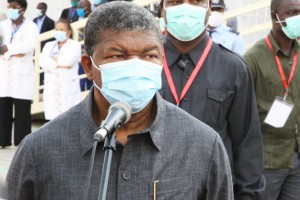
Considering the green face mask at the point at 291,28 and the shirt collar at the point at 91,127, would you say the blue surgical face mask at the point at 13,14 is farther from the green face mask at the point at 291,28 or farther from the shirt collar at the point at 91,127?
the shirt collar at the point at 91,127

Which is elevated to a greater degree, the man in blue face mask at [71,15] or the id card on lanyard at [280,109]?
the id card on lanyard at [280,109]

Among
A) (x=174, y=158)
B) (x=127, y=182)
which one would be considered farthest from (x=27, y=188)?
(x=174, y=158)

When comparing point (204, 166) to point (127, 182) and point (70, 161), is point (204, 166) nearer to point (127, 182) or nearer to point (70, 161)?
point (127, 182)

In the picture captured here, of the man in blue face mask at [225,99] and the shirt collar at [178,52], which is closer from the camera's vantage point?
the man in blue face mask at [225,99]

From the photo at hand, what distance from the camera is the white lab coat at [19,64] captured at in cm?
1077

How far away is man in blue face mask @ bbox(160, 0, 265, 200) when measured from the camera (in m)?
4.41

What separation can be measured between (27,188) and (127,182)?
0.39 m

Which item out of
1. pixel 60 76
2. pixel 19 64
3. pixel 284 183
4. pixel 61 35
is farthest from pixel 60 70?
pixel 284 183

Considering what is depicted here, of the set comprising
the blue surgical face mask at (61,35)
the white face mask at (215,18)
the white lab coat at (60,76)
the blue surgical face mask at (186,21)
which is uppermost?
the blue surgical face mask at (186,21)

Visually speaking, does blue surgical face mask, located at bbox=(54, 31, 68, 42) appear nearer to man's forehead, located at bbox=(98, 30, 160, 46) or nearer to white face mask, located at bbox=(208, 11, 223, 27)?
white face mask, located at bbox=(208, 11, 223, 27)

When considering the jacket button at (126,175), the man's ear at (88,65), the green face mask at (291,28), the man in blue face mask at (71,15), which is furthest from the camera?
the man in blue face mask at (71,15)

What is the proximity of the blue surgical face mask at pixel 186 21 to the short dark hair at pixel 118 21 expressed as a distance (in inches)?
60.0

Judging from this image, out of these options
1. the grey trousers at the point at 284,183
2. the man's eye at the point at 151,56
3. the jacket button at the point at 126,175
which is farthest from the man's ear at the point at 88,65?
the grey trousers at the point at 284,183

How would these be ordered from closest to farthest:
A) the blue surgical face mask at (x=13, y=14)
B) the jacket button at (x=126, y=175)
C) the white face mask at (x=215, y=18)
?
the jacket button at (x=126, y=175), the white face mask at (x=215, y=18), the blue surgical face mask at (x=13, y=14)
